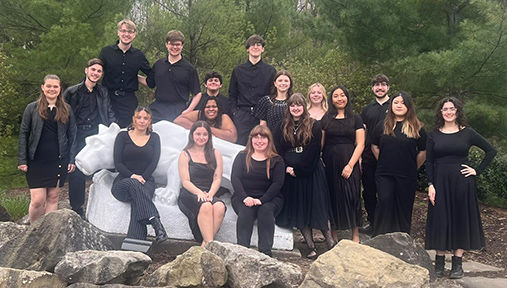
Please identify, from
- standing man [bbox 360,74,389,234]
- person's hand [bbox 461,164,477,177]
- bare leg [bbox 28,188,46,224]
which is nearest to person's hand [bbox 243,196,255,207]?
standing man [bbox 360,74,389,234]

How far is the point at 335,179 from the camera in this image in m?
5.31

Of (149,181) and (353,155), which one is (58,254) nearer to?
(149,181)

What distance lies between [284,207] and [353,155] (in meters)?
0.83

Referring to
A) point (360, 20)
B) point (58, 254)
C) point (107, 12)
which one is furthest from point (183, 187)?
point (107, 12)

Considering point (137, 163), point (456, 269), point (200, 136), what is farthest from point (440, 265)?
point (137, 163)

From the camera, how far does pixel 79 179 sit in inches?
227

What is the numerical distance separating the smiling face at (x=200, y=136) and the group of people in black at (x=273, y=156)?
1 cm

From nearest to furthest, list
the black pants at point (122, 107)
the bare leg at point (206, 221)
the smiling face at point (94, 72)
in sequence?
1. the bare leg at point (206, 221)
2. the smiling face at point (94, 72)
3. the black pants at point (122, 107)

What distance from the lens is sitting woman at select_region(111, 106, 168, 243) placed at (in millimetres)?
4945

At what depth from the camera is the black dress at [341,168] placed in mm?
5246

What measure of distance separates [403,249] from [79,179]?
3320 mm

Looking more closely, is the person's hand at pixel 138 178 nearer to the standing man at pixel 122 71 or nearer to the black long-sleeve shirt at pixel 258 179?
the black long-sleeve shirt at pixel 258 179

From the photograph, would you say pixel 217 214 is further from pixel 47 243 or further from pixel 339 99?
pixel 339 99

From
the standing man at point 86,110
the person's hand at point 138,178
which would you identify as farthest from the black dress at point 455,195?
the standing man at point 86,110
